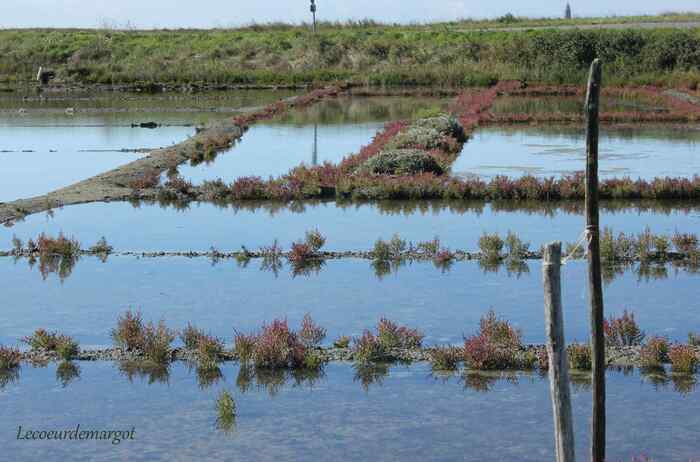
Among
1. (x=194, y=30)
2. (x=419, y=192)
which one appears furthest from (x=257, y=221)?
(x=194, y=30)

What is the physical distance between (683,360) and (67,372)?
233 inches

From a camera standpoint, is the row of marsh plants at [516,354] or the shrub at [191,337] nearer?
the row of marsh plants at [516,354]

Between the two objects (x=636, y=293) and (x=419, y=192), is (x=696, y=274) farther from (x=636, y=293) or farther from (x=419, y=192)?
(x=419, y=192)

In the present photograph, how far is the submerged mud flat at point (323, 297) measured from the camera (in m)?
13.2

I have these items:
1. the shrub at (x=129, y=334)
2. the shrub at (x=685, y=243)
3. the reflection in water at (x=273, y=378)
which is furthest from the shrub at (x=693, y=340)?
the shrub at (x=129, y=334)

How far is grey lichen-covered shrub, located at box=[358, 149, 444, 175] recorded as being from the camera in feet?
81.1

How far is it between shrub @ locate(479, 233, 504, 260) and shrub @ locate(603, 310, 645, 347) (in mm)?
4704

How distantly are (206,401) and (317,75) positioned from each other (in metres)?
50.6

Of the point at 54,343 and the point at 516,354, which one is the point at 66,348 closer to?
the point at 54,343

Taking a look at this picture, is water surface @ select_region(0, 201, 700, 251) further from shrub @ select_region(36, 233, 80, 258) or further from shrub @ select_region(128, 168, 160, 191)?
shrub @ select_region(128, 168, 160, 191)

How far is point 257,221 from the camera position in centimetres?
2086

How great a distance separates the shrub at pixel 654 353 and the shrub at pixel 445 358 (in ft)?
5.79

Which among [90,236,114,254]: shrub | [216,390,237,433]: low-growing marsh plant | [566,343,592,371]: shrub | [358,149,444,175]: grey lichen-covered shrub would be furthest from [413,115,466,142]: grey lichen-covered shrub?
[216,390,237,433]: low-growing marsh plant

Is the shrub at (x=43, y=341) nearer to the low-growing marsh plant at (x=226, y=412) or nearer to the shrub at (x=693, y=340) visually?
the low-growing marsh plant at (x=226, y=412)
